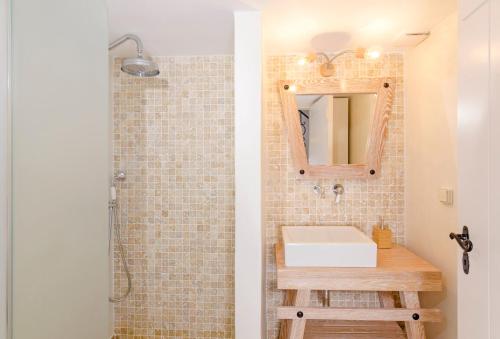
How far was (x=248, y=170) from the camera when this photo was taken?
170 cm

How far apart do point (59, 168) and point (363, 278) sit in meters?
1.56

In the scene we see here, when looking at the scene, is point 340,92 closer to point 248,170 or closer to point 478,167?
point 248,170

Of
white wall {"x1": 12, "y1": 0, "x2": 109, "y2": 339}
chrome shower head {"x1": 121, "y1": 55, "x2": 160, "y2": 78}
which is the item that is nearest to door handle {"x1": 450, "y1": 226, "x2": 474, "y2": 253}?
white wall {"x1": 12, "y1": 0, "x2": 109, "y2": 339}

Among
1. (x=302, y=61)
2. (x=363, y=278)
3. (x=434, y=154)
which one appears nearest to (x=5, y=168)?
(x=363, y=278)

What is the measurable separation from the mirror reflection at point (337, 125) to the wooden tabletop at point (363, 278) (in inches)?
33.8

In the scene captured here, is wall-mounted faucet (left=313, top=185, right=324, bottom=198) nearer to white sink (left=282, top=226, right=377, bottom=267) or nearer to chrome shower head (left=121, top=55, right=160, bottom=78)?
white sink (left=282, top=226, right=377, bottom=267)

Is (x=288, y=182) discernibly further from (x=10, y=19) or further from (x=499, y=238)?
(x=10, y=19)

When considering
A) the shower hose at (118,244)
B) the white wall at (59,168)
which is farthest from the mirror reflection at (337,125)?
the shower hose at (118,244)

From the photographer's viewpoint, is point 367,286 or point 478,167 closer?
point 478,167

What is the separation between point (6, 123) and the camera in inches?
29.7

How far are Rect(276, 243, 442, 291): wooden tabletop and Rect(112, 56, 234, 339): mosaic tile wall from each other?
30.8 inches

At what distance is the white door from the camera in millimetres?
1054

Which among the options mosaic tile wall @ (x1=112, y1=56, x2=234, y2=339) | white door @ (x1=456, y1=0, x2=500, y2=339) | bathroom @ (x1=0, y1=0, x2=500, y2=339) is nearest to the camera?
bathroom @ (x1=0, y1=0, x2=500, y2=339)

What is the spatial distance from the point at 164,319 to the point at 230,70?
2059 millimetres
